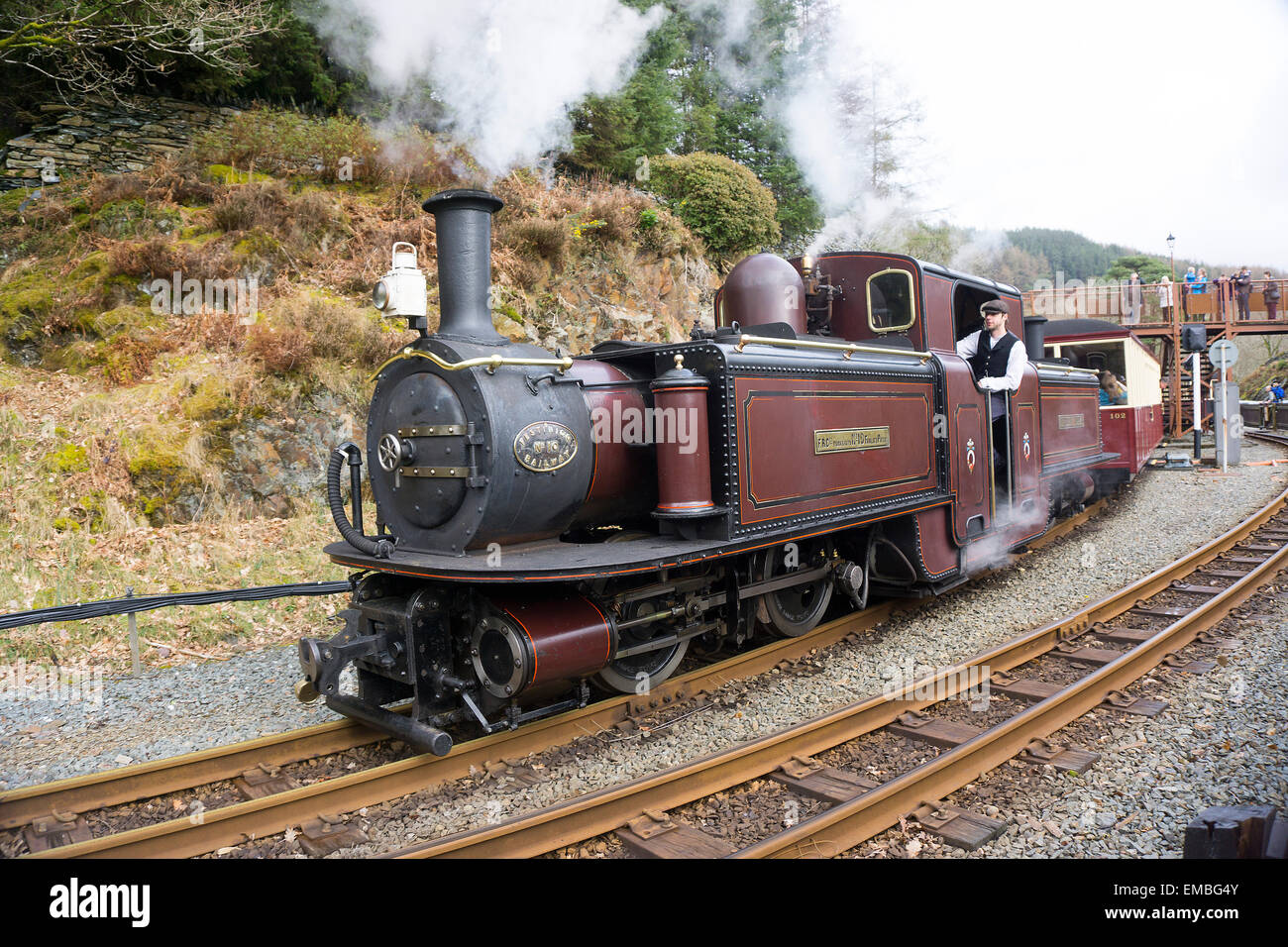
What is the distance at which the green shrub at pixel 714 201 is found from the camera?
1484 cm

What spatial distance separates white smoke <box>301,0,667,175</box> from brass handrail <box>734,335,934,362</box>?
15.3 feet

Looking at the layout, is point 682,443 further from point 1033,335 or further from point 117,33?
point 117,33

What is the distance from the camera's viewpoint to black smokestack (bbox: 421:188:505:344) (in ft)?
13.8

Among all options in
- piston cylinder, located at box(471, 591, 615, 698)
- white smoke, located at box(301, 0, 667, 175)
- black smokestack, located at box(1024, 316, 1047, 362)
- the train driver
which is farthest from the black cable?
black smokestack, located at box(1024, 316, 1047, 362)

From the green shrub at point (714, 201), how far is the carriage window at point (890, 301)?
338 inches

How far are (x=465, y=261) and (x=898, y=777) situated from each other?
335 cm

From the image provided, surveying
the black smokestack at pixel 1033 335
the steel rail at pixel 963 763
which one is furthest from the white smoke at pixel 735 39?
the steel rail at pixel 963 763

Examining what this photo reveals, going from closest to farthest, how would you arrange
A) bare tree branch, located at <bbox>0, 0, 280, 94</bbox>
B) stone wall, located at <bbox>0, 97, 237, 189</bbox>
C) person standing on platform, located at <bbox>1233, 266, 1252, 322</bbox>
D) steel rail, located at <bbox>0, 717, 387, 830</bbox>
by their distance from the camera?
steel rail, located at <bbox>0, 717, 387, 830</bbox> → bare tree branch, located at <bbox>0, 0, 280, 94</bbox> → stone wall, located at <bbox>0, 97, 237, 189</bbox> → person standing on platform, located at <bbox>1233, 266, 1252, 322</bbox>

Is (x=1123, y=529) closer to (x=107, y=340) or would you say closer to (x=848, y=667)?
(x=848, y=667)
